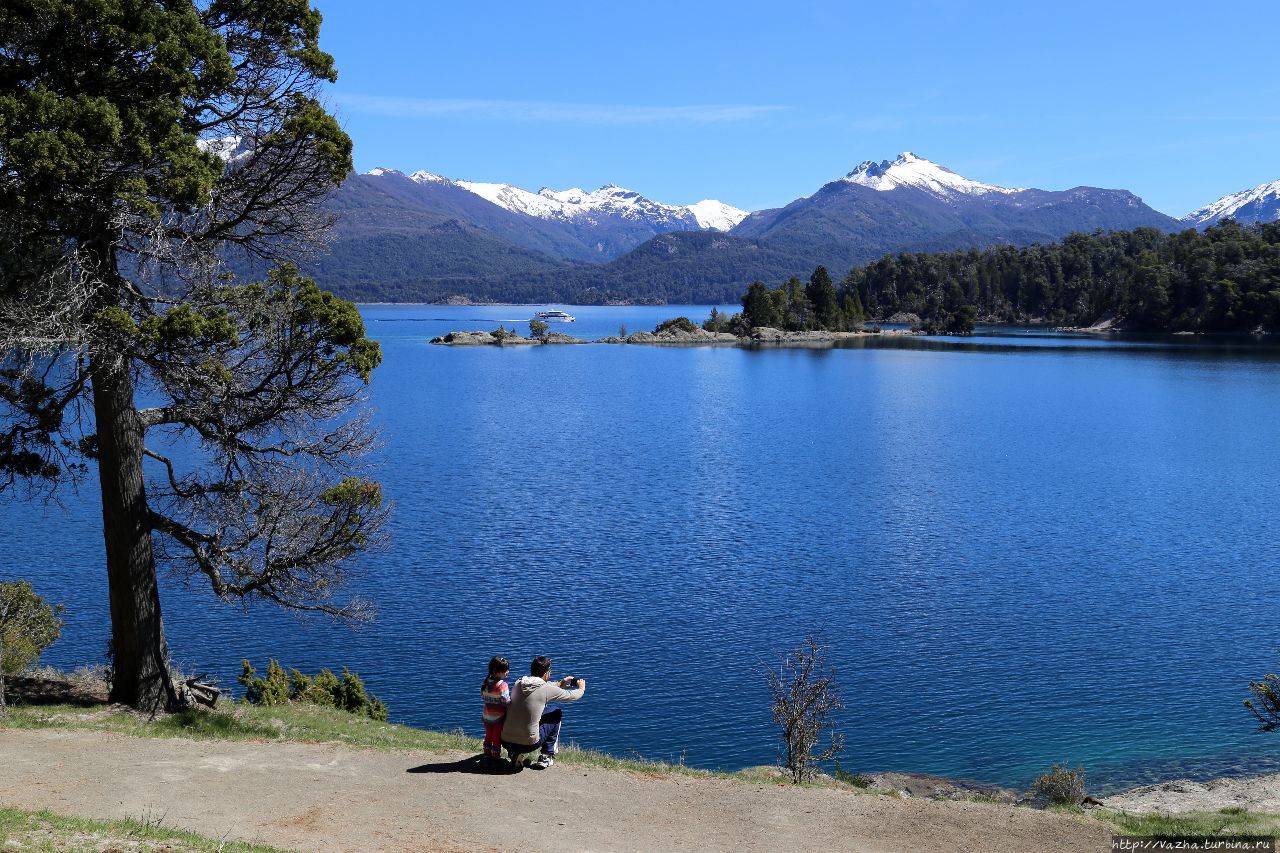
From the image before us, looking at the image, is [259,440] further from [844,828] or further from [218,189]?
[844,828]

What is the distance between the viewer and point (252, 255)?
787 inches

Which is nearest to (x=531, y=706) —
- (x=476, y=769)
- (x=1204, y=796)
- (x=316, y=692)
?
(x=476, y=769)

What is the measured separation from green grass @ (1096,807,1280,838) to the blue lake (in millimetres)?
6797

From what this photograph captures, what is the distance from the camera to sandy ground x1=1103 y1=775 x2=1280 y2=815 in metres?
19.8

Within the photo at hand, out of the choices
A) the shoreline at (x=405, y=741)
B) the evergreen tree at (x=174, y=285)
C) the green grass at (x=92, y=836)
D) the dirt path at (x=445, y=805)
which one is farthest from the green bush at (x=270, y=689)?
the green grass at (x=92, y=836)

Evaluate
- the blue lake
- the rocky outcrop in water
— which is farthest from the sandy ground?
the rocky outcrop in water

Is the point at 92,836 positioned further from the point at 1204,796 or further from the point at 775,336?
the point at 775,336

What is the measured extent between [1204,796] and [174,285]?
69.4 ft

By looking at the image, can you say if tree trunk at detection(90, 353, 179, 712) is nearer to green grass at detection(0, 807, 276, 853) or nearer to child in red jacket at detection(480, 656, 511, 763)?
child in red jacket at detection(480, 656, 511, 763)

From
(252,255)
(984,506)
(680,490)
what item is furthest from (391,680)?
(984,506)

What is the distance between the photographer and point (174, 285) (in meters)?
19.5

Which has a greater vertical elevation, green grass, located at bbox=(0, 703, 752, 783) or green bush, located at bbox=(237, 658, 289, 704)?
green grass, located at bbox=(0, 703, 752, 783)

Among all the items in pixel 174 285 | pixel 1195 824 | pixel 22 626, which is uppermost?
pixel 174 285

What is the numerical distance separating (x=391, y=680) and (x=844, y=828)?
54.5 ft
